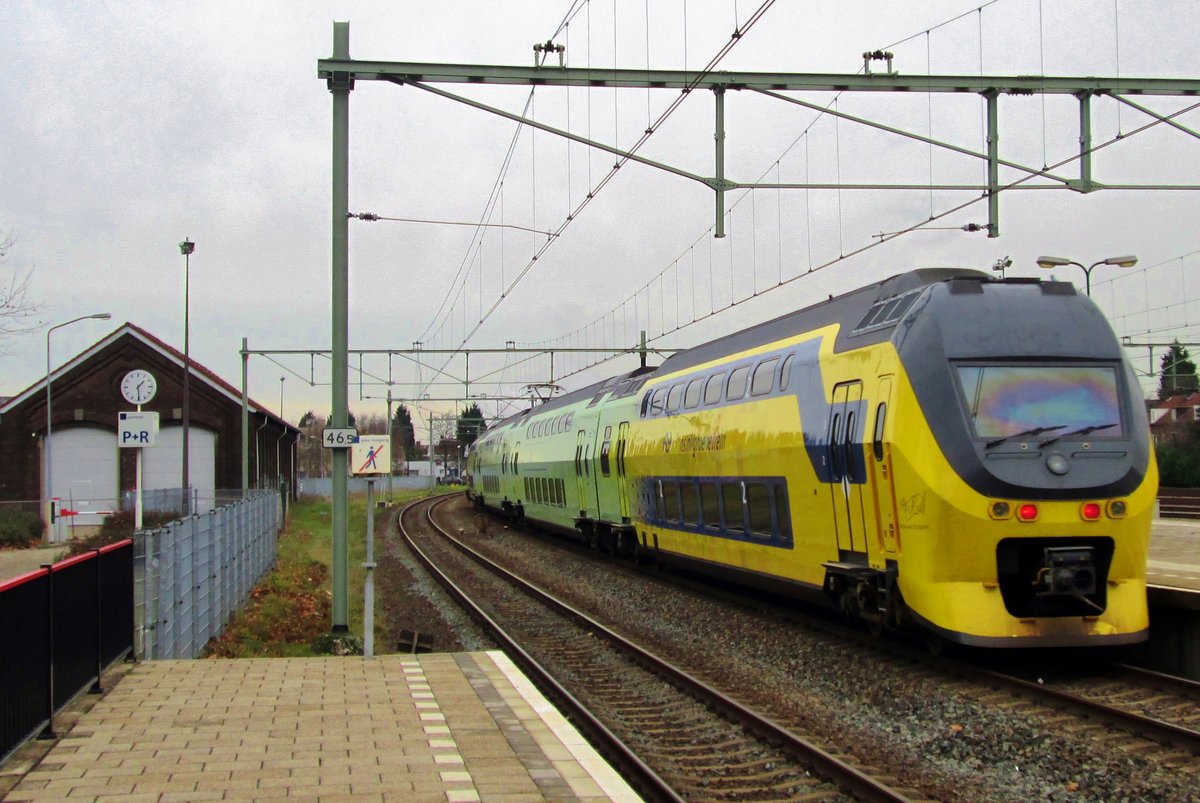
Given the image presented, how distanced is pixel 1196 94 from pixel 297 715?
42.0ft

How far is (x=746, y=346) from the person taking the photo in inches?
620

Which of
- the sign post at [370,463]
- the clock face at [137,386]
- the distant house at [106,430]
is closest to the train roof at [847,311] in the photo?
the sign post at [370,463]

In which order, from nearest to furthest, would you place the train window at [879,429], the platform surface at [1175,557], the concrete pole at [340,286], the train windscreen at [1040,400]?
1. the train windscreen at [1040,400]
2. the train window at [879,429]
3. the platform surface at [1175,557]
4. the concrete pole at [340,286]

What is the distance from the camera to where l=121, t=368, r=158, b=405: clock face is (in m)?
19.0

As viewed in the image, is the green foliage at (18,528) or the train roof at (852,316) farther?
the green foliage at (18,528)

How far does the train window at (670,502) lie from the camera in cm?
1853

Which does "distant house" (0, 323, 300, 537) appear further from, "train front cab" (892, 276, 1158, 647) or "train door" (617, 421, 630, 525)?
"train front cab" (892, 276, 1158, 647)

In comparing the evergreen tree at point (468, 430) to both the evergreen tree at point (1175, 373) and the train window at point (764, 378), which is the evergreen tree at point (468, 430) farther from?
the train window at point (764, 378)

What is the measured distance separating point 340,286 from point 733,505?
19.3ft

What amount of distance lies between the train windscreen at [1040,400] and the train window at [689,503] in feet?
23.8

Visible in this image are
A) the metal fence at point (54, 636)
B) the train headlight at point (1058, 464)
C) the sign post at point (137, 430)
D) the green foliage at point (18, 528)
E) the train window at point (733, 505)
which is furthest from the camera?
the green foliage at point (18, 528)

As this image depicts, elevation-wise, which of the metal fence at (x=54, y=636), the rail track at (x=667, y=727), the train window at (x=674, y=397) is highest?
the train window at (x=674, y=397)

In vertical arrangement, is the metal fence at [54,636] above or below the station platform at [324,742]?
above

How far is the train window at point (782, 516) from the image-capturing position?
1355 centimetres
